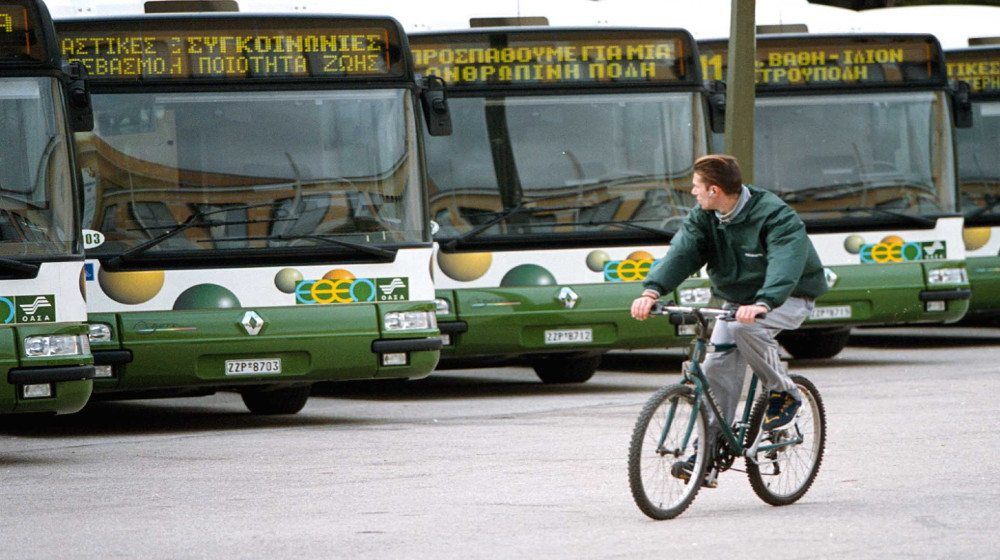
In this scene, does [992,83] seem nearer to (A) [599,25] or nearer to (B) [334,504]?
(A) [599,25]

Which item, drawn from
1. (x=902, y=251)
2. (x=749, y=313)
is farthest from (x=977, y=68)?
(x=749, y=313)

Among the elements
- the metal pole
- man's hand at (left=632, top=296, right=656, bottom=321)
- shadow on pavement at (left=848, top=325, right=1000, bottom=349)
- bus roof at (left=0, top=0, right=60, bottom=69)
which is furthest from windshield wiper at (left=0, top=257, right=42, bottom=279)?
shadow on pavement at (left=848, top=325, right=1000, bottom=349)

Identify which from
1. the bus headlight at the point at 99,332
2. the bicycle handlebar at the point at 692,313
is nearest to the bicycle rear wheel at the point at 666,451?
the bicycle handlebar at the point at 692,313

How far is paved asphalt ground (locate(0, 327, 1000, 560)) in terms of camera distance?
715 cm

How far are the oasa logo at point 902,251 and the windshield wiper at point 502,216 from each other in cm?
347

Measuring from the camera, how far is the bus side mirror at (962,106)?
54.5 feet

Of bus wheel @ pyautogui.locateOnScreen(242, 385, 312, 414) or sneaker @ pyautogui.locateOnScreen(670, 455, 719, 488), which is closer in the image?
sneaker @ pyautogui.locateOnScreen(670, 455, 719, 488)

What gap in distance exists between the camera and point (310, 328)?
39.3ft

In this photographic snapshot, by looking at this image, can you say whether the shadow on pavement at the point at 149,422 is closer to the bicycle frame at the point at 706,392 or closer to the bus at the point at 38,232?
the bus at the point at 38,232

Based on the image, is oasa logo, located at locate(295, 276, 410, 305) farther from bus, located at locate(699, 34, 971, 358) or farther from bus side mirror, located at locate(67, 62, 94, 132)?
bus, located at locate(699, 34, 971, 358)

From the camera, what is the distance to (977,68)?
1867 cm

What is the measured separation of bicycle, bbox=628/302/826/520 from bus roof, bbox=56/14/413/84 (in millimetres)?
4782

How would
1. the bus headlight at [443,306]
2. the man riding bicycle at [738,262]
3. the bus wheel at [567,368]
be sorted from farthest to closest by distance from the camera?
1. the bus wheel at [567,368]
2. the bus headlight at [443,306]
3. the man riding bicycle at [738,262]

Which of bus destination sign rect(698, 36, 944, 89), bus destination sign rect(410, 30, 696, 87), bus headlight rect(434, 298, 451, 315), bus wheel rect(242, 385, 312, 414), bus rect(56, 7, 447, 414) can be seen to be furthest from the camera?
bus destination sign rect(698, 36, 944, 89)
